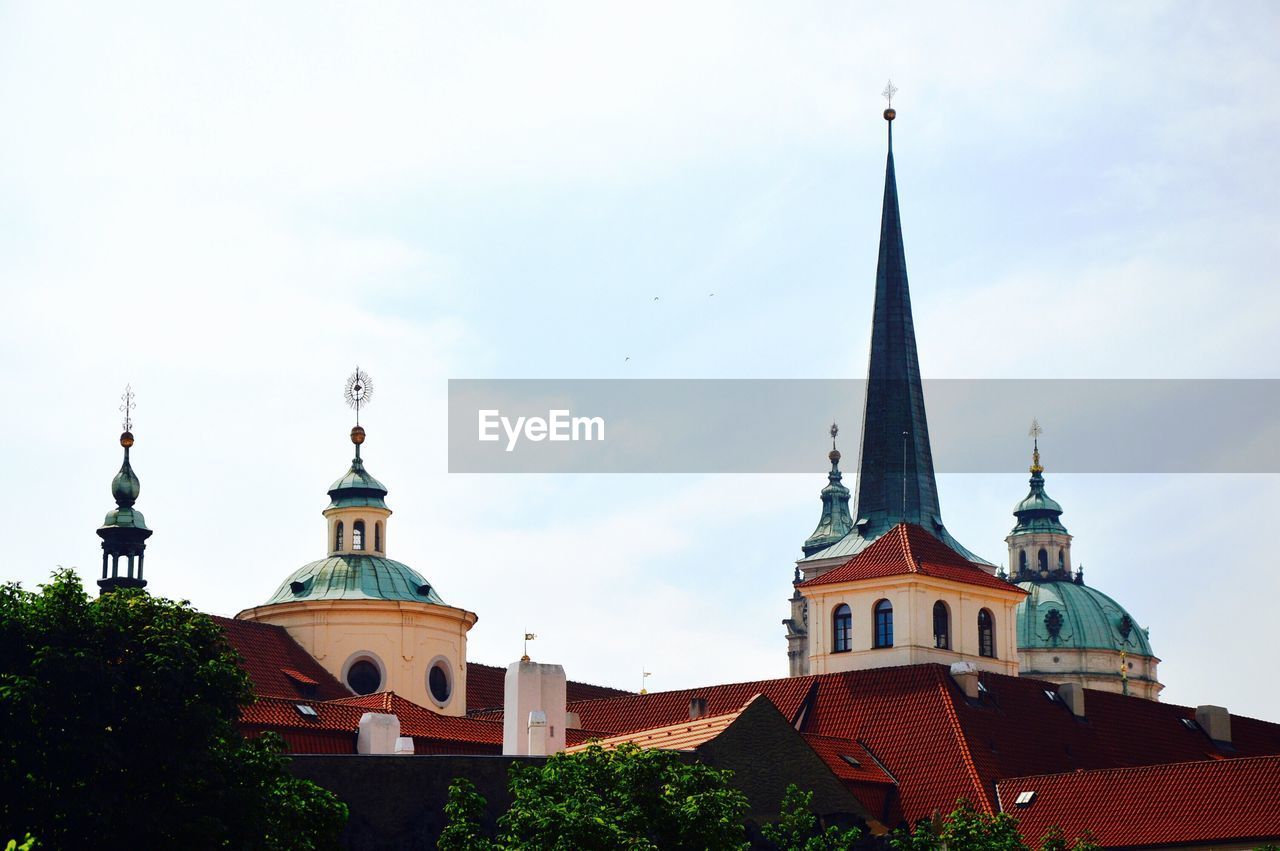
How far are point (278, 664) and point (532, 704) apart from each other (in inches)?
975

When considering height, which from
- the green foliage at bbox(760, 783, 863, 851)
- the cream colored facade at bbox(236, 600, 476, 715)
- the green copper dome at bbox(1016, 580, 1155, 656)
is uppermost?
the green copper dome at bbox(1016, 580, 1155, 656)

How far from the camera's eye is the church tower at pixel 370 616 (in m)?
105

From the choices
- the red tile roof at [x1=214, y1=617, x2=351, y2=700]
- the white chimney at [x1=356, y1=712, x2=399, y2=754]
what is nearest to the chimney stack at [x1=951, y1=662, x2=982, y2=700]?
the white chimney at [x1=356, y1=712, x2=399, y2=754]

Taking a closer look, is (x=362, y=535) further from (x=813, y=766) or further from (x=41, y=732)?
(x=41, y=732)

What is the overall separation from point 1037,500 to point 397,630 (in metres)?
91.7

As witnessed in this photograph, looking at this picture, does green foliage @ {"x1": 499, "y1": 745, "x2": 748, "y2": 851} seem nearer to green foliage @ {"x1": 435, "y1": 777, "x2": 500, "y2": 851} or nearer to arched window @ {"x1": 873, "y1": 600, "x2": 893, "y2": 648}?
green foliage @ {"x1": 435, "y1": 777, "x2": 500, "y2": 851}

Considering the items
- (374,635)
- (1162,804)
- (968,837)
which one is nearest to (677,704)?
(374,635)

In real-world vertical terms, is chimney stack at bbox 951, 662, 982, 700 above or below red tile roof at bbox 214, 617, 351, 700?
below

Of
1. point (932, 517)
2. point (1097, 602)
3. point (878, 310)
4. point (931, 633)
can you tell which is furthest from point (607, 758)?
point (1097, 602)

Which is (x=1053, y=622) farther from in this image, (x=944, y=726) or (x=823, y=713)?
(x=944, y=726)

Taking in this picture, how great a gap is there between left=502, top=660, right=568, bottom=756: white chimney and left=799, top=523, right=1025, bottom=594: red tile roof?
25750 mm

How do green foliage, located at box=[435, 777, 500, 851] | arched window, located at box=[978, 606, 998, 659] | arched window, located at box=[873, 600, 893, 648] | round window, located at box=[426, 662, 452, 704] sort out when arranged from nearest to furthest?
green foliage, located at box=[435, 777, 500, 851] < arched window, located at box=[873, 600, 893, 648] < arched window, located at box=[978, 606, 998, 659] < round window, located at box=[426, 662, 452, 704]

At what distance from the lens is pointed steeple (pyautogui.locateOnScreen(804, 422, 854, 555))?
16950 centimetres

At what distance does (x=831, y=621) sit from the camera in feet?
344
